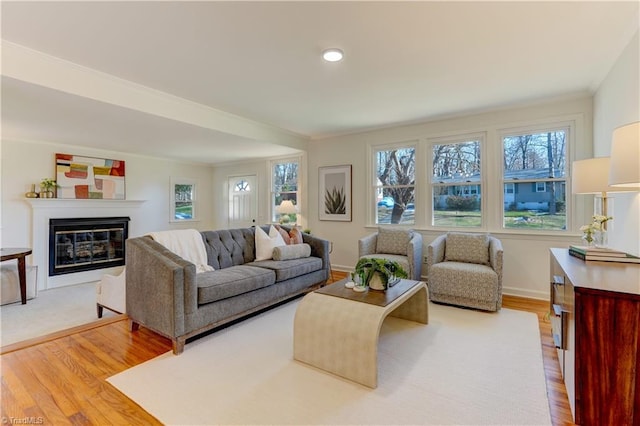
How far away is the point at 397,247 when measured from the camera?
429cm

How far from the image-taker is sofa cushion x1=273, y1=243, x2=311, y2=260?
11.9 ft

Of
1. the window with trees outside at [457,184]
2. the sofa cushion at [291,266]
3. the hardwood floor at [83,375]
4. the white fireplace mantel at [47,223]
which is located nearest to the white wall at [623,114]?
the hardwood floor at [83,375]

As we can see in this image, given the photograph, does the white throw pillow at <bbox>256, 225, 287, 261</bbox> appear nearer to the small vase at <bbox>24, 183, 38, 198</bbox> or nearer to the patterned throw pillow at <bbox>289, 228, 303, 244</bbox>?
the patterned throw pillow at <bbox>289, 228, 303, 244</bbox>

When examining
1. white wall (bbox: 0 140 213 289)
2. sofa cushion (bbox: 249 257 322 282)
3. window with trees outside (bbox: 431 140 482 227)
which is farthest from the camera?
white wall (bbox: 0 140 213 289)

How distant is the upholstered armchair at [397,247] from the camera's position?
387 cm

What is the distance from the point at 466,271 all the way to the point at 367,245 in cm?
141

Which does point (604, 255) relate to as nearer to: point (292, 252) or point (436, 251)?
point (436, 251)

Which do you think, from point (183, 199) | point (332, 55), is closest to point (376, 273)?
point (332, 55)

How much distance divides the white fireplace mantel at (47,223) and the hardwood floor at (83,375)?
2.01 metres

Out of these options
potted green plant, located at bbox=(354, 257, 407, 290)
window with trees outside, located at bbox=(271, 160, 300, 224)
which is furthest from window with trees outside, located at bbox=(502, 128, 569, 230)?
window with trees outside, located at bbox=(271, 160, 300, 224)

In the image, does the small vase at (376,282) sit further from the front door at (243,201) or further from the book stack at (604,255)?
the front door at (243,201)

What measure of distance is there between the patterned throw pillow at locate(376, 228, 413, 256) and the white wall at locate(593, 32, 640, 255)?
213cm

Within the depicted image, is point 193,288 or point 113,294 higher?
point 193,288

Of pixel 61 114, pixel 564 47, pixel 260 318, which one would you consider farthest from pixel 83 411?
pixel 564 47
